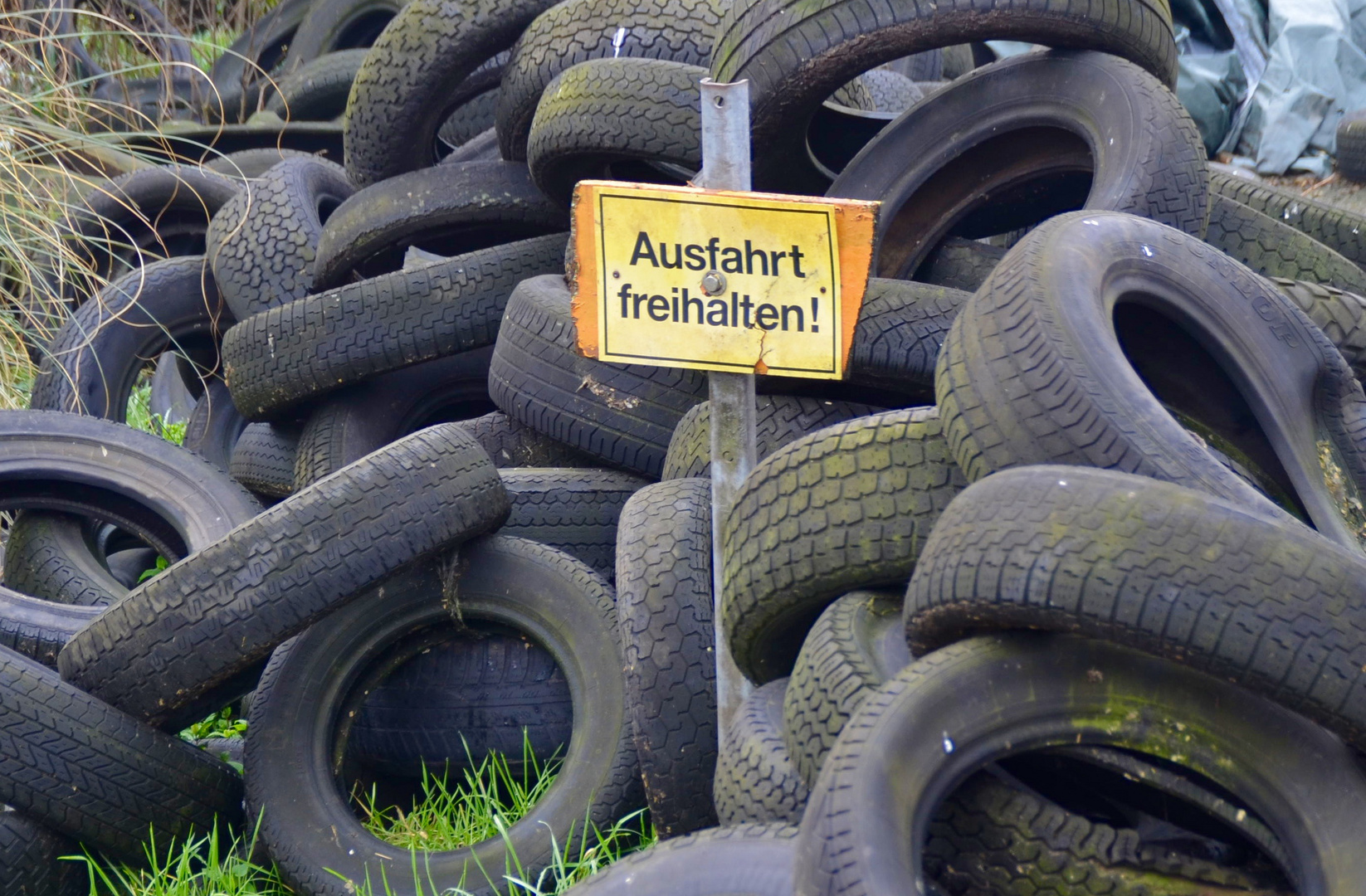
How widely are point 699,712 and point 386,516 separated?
2.52 ft

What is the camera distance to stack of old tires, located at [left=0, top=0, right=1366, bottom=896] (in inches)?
69.9

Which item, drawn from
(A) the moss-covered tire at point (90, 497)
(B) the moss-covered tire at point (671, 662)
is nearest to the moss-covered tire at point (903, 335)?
(B) the moss-covered tire at point (671, 662)

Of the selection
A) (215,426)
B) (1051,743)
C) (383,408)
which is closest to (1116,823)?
(1051,743)

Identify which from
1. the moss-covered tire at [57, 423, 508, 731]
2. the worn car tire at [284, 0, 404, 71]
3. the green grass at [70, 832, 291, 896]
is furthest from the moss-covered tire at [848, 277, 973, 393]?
the worn car tire at [284, 0, 404, 71]

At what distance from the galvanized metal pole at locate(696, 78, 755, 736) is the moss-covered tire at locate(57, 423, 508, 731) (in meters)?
0.68

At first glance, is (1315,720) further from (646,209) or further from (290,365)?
(290,365)

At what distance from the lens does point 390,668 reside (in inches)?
118

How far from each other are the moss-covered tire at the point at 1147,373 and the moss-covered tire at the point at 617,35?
181 centimetres

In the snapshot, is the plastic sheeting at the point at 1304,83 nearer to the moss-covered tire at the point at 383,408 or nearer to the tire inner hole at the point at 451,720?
the moss-covered tire at the point at 383,408

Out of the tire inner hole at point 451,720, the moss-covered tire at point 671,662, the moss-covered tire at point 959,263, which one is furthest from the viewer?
the moss-covered tire at point 959,263

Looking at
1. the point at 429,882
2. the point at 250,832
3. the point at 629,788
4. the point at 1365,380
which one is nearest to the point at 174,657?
the point at 250,832

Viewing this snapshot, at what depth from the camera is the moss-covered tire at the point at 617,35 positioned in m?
3.94

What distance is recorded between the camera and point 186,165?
539 cm

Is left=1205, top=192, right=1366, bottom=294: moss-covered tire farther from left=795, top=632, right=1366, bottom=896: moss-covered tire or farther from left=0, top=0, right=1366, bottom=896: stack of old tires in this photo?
left=795, top=632, right=1366, bottom=896: moss-covered tire
